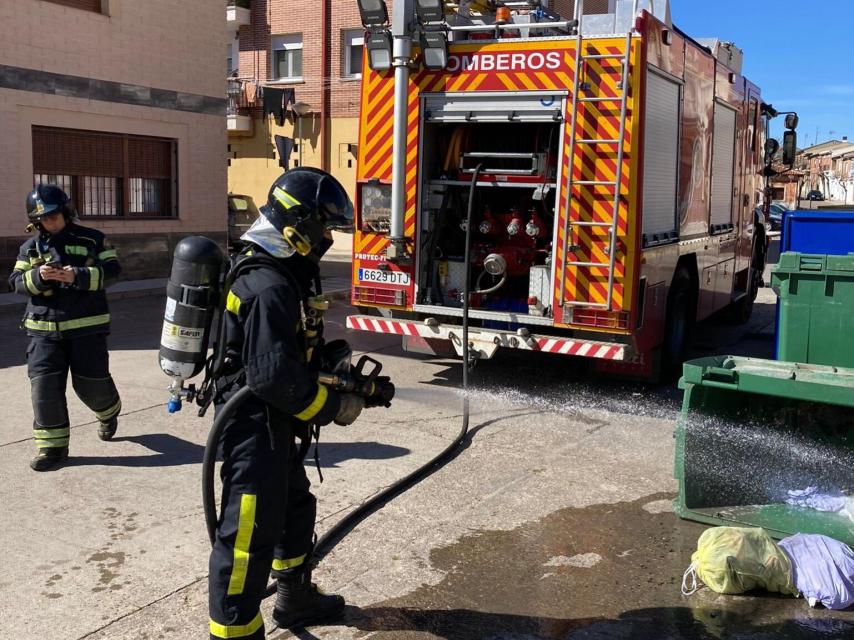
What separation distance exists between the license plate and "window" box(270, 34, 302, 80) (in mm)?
17333

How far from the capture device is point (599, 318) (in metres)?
6.82

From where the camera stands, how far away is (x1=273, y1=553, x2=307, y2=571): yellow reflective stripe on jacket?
3.51 meters

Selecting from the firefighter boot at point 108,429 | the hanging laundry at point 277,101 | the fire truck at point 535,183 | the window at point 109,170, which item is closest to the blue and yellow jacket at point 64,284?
the firefighter boot at point 108,429

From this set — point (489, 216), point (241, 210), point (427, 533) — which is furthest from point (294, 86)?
point (427, 533)

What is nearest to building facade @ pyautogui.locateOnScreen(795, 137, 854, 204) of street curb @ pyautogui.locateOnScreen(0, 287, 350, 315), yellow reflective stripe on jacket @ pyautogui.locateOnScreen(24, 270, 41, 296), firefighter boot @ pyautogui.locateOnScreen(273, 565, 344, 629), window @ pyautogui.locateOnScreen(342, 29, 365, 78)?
window @ pyautogui.locateOnScreen(342, 29, 365, 78)

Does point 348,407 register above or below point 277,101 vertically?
below

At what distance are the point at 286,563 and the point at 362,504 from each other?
54.4 inches

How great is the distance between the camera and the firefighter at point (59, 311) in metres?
5.47

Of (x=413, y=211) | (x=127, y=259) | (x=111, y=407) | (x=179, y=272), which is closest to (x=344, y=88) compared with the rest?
(x=127, y=259)

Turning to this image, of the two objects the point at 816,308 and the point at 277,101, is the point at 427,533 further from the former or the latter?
the point at 277,101

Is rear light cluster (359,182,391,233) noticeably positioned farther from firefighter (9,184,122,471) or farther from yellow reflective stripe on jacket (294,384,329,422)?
yellow reflective stripe on jacket (294,384,329,422)

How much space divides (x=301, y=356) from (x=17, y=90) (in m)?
11.6

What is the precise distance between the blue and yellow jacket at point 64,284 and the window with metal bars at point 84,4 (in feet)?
31.0

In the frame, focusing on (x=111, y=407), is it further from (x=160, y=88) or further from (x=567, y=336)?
(x=160, y=88)
